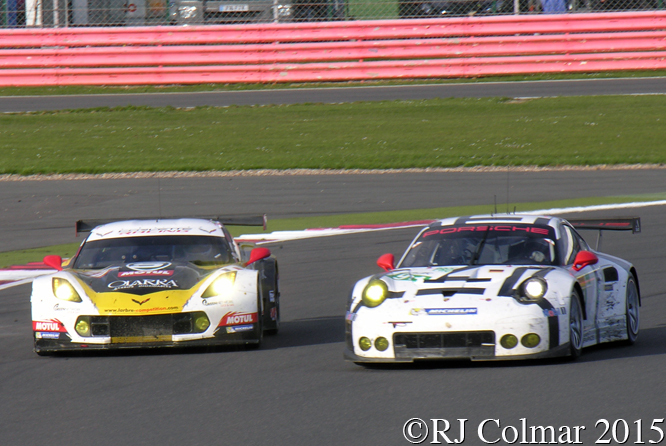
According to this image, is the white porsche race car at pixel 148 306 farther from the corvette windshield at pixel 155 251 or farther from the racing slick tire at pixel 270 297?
the corvette windshield at pixel 155 251

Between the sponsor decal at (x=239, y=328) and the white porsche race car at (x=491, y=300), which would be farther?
the sponsor decal at (x=239, y=328)

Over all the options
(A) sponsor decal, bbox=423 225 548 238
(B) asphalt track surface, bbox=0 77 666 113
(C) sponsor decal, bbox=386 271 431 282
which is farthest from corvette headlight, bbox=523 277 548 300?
(B) asphalt track surface, bbox=0 77 666 113

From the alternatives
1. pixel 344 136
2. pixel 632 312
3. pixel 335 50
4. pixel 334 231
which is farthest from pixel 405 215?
pixel 335 50

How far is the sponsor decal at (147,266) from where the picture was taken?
8.12m

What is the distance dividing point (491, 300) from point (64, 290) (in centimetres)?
315

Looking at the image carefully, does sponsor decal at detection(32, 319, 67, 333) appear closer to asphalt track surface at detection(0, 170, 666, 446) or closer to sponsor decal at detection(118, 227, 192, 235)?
asphalt track surface at detection(0, 170, 666, 446)

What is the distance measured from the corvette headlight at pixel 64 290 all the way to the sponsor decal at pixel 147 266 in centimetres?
54

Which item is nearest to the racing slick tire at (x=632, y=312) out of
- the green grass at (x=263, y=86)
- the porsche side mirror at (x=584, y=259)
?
the porsche side mirror at (x=584, y=259)

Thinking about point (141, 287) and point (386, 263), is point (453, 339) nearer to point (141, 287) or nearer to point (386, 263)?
point (386, 263)

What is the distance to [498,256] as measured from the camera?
775 cm

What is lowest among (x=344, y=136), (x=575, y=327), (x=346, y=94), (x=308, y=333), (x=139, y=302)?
(x=308, y=333)

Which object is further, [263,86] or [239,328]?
[263,86]

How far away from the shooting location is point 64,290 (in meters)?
7.82

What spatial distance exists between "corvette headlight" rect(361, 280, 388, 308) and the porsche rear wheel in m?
1.21
